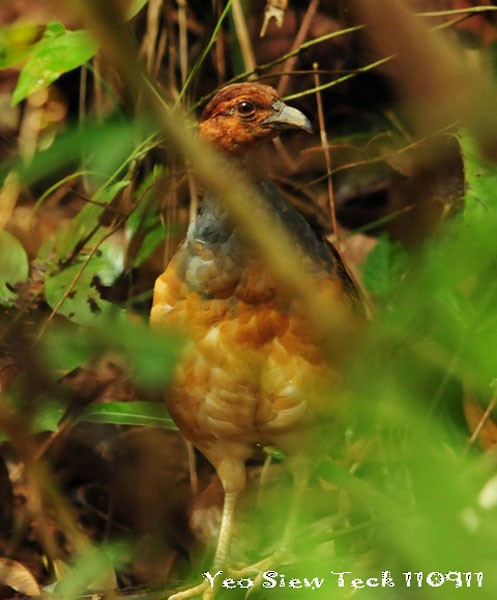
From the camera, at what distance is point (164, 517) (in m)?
3.09

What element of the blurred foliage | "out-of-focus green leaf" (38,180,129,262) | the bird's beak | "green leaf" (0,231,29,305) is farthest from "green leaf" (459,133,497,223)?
"green leaf" (0,231,29,305)

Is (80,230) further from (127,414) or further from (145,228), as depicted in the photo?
(127,414)

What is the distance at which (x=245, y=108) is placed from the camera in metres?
1.95

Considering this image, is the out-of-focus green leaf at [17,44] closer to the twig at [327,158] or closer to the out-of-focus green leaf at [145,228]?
the out-of-focus green leaf at [145,228]

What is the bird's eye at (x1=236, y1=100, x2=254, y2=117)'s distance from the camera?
1944 mm

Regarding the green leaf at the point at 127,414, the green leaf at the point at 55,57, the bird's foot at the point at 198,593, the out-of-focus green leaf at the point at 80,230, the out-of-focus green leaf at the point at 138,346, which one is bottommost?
the bird's foot at the point at 198,593

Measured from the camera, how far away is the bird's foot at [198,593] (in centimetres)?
223

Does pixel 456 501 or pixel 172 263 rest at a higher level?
pixel 456 501

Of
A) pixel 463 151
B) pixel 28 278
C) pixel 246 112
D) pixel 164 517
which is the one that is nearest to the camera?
pixel 463 151

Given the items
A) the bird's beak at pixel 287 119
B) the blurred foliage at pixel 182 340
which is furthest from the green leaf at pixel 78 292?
the bird's beak at pixel 287 119

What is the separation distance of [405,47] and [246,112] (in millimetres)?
1471

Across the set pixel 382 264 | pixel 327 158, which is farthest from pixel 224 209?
pixel 327 158

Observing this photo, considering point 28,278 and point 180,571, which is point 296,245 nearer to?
point 28,278

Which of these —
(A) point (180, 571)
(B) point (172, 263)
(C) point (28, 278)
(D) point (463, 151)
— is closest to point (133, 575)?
(A) point (180, 571)
